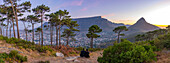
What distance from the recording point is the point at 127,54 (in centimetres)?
552

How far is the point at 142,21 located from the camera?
185 metres

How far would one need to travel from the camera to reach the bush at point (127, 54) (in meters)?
5.44

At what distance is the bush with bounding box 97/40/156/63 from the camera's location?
17.8 feet

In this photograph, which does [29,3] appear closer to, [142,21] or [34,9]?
[34,9]

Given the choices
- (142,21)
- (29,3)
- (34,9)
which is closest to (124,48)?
(29,3)

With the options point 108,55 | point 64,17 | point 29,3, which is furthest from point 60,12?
point 108,55

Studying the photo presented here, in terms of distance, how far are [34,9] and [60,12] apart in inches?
335

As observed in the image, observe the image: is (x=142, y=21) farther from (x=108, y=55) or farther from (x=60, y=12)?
(x=108, y=55)

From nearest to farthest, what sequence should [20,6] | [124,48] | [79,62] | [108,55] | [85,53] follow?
[124,48], [108,55], [79,62], [85,53], [20,6]

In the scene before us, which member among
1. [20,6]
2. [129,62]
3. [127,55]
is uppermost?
[20,6]

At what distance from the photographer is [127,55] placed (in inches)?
222

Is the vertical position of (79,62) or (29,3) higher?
(29,3)

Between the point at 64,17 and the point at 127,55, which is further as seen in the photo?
the point at 64,17

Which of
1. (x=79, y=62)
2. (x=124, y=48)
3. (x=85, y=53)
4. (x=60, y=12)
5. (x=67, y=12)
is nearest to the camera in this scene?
(x=124, y=48)
